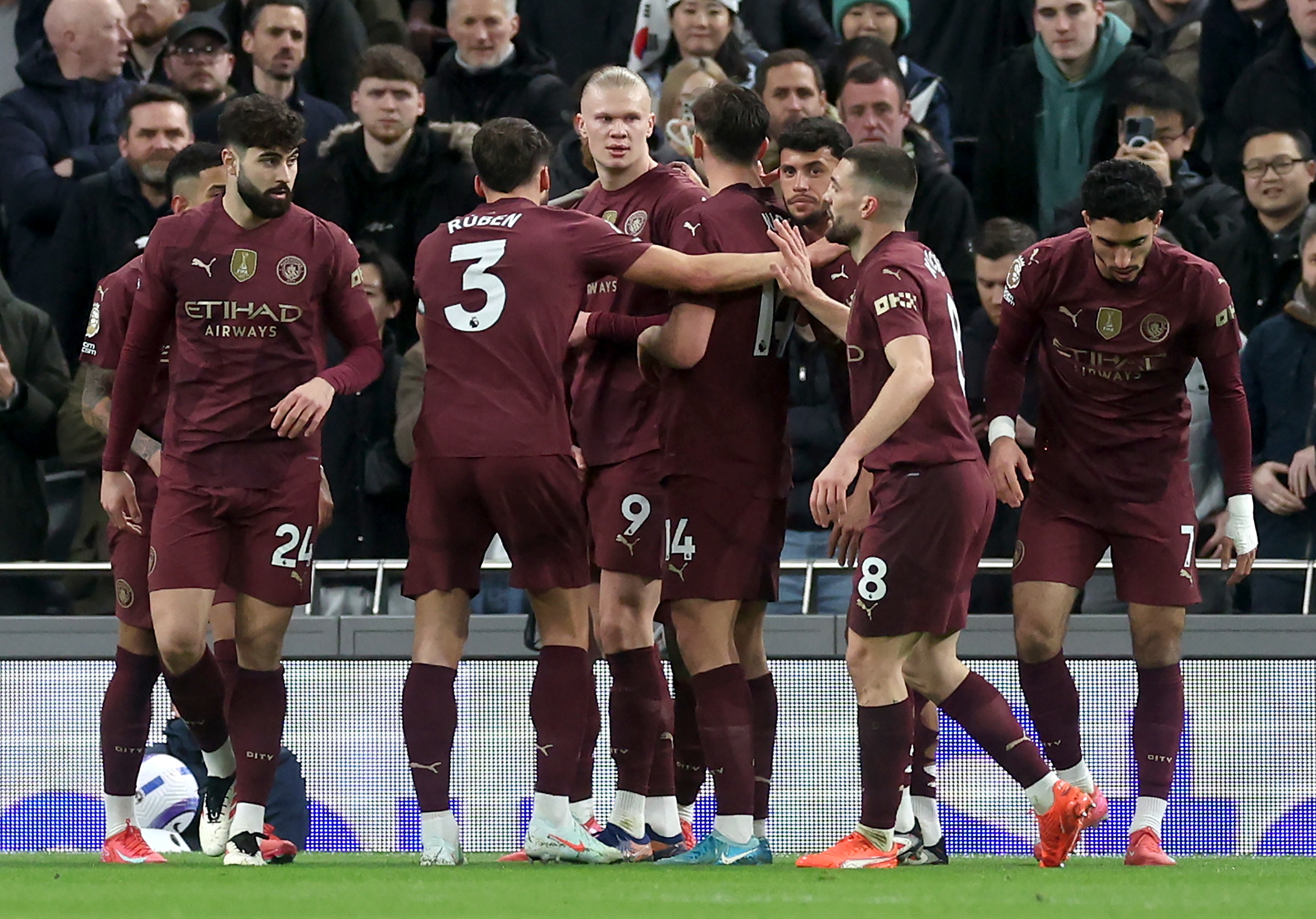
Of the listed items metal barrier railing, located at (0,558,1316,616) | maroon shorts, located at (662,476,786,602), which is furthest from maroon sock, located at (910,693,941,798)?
metal barrier railing, located at (0,558,1316,616)

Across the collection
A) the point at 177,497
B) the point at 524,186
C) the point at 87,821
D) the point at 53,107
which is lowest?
the point at 87,821

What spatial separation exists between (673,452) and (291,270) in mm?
1358

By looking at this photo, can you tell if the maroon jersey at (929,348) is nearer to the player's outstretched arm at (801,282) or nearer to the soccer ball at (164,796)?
the player's outstretched arm at (801,282)

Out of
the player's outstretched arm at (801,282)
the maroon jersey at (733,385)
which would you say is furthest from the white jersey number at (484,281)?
the player's outstretched arm at (801,282)

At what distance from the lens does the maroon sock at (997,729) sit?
630cm

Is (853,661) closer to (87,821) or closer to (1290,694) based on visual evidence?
(1290,694)

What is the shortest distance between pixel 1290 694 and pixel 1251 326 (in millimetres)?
2184

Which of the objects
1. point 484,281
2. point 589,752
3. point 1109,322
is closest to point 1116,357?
point 1109,322

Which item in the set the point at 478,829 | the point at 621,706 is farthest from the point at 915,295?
the point at 478,829

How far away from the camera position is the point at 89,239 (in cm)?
1012

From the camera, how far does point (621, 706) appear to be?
668 cm

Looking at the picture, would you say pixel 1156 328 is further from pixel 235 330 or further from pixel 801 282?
pixel 235 330

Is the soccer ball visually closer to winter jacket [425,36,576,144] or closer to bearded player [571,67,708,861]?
bearded player [571,67,708,861]

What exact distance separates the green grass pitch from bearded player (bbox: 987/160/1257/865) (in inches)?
20.6
